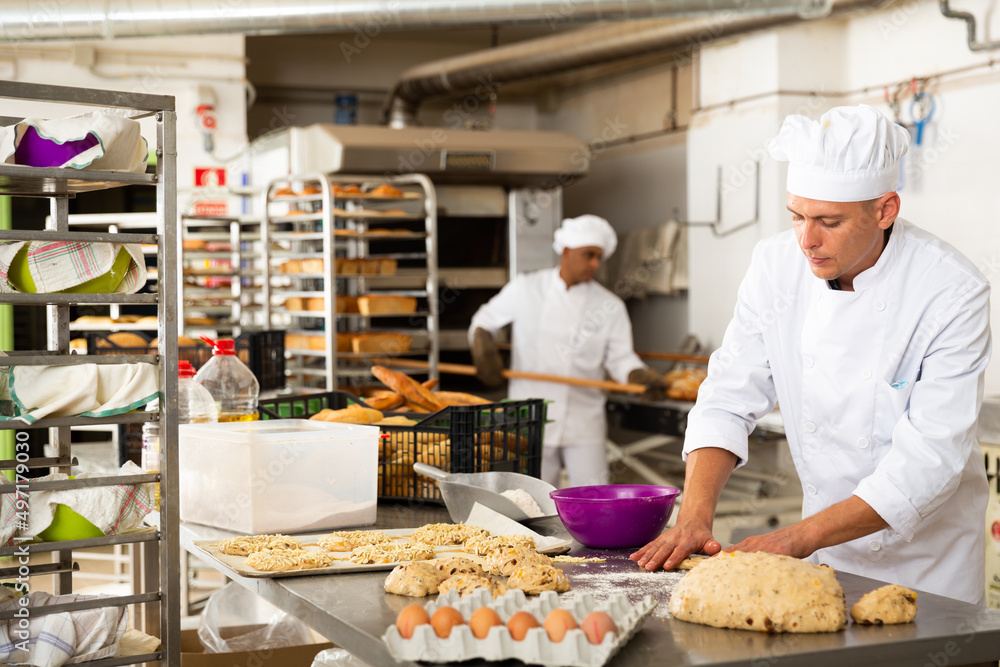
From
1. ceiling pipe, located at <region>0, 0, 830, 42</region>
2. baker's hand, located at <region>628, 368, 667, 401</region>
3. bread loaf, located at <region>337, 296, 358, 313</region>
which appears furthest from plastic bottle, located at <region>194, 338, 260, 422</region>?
bread loaf, located at <region>337, 296, 358, 313</region>

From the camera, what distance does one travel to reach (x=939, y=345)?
1.75 metres

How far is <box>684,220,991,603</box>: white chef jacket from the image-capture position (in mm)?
A: 1660

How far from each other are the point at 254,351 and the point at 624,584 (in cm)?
246

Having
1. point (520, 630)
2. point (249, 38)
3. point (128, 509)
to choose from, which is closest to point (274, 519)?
point (128, 509)

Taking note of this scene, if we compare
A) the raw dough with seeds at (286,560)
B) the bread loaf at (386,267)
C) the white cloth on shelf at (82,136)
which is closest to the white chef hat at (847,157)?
the raw dough with seeds at (286,560)

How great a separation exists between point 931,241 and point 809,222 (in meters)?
0.29

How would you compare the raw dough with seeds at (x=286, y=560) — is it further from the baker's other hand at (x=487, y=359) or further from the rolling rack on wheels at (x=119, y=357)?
the baker's other hand at (x=487, y=359)

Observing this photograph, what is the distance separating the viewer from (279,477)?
1.80 m

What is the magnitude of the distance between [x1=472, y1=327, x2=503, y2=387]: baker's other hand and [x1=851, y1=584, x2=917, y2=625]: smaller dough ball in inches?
137

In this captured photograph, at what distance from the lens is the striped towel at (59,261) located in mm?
1513

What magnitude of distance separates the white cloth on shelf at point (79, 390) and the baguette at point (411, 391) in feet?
3.68

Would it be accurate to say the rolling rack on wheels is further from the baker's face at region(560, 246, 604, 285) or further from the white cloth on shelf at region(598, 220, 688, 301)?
the white cloth on shelf at region(598, 220, 688, 301)

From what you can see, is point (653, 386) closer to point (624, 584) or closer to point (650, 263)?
point (650, 263)

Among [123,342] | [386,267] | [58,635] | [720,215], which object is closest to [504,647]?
[58,635]
